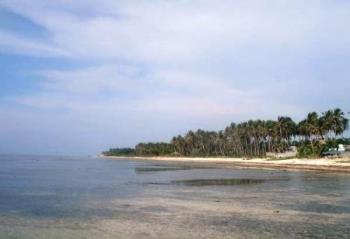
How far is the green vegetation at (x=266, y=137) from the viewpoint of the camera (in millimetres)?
102938

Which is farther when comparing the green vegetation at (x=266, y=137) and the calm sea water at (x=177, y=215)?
the green vegetation at (x=266, y=137)

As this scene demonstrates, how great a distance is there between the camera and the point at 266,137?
461ft

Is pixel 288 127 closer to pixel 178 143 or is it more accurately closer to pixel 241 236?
pixel 178 143

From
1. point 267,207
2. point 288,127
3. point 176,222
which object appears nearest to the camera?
point 176,222

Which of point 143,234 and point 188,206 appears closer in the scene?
point 143,234

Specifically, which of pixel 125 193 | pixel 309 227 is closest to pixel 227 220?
pixel 309 227

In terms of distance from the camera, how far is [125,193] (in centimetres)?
3606

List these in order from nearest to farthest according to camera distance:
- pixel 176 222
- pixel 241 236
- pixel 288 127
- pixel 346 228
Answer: pixel 241 236 < pixel 346 228 < pixel 176 222 < pixel 288 127

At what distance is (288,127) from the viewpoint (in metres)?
125

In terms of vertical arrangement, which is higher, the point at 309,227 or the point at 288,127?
the point at 288,127

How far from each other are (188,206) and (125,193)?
32.8ft

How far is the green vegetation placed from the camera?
103 metres

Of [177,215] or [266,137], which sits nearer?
[177,215]

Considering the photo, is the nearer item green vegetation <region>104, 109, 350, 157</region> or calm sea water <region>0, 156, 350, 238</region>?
calm sea water <region>0, 156, 350, 238</region>
